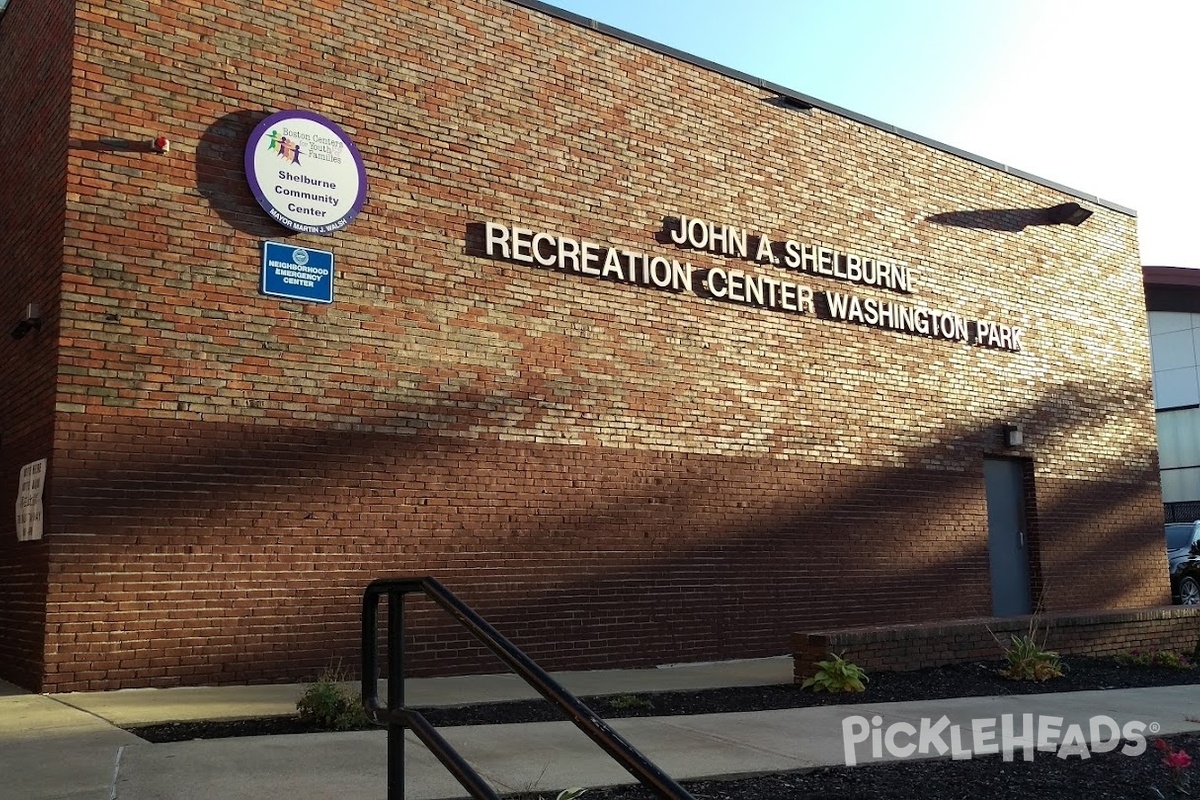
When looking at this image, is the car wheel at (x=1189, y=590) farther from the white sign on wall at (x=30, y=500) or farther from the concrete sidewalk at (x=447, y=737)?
the white sign on wall at (x=30, y=500)

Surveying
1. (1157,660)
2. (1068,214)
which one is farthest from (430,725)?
(1068,214)

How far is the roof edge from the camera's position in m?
12.0

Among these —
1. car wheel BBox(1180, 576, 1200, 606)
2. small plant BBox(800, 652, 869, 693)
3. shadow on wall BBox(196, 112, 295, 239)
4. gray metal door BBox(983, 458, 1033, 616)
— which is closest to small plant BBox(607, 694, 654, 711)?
small plant BBox(800, 652, 869, 693)

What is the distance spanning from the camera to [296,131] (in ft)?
32.7

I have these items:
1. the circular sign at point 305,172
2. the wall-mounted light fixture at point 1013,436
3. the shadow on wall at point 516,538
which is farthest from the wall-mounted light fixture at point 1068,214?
the circular sign at point 305,172

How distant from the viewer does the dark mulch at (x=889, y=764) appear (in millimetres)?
5684

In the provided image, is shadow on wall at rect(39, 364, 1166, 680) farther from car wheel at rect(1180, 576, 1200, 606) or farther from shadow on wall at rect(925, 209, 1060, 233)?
car wheel at rect(1180, 576, 1200, 606)

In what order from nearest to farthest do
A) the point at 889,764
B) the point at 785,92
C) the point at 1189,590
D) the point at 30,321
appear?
the point at 889,764 → the point at 30,321 → the point at 785,92 → the point at 1189,590

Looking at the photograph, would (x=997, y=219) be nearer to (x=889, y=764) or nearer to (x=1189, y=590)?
(x=1189, y=590)

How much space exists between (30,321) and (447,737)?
Result: 553cm

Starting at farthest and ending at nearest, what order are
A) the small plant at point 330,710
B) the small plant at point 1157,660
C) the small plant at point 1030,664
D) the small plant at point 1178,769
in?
the small plant at point 1157,660 < the small plant at point 1030,664 < the small plant at point 330,710 < the small plant at point 1178,769

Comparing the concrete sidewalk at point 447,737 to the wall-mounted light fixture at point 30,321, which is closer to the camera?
the concrete sidewalk at point 447,737

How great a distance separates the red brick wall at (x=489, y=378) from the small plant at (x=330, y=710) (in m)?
2.11

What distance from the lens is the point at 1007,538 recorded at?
15.8m
